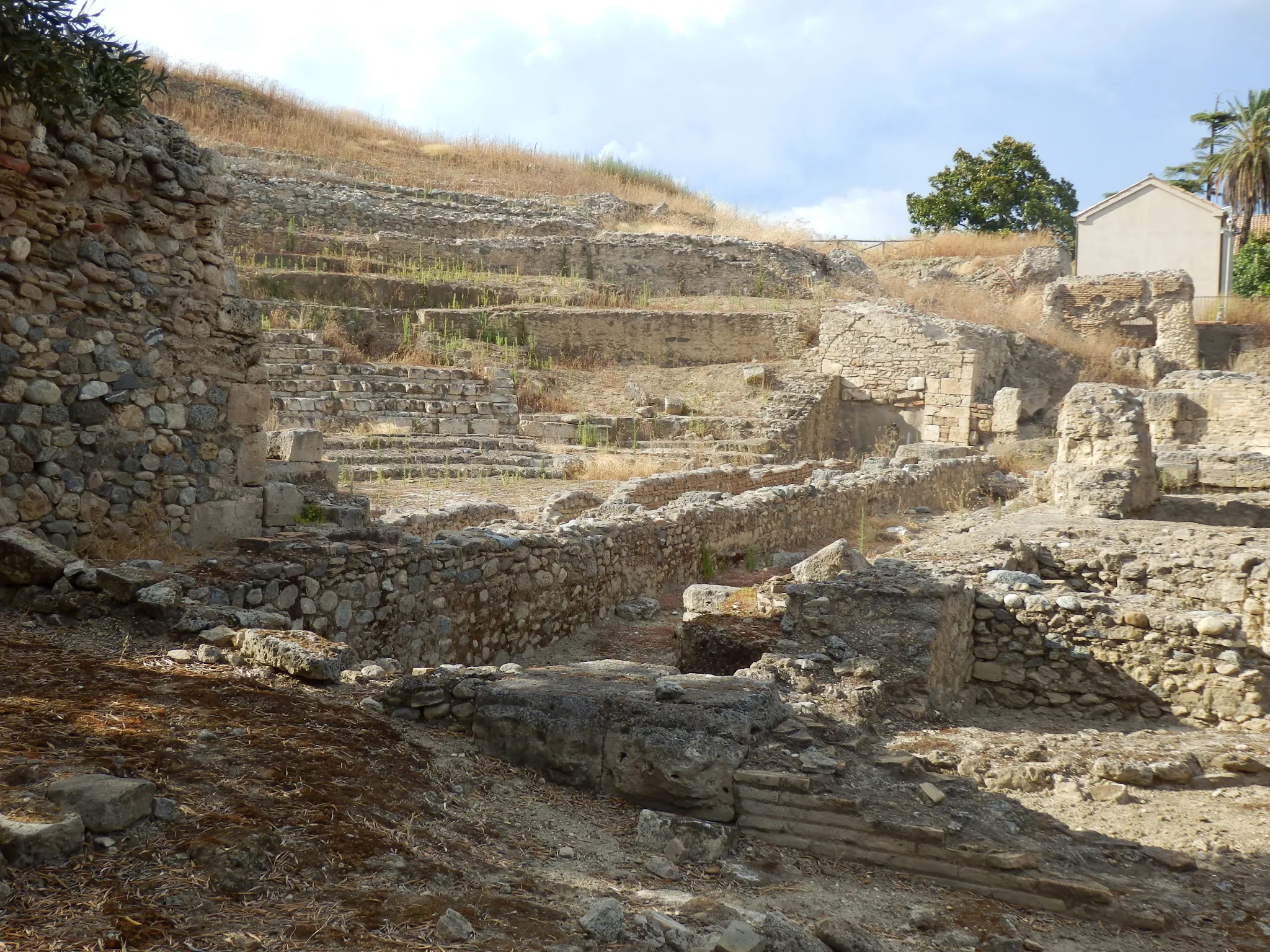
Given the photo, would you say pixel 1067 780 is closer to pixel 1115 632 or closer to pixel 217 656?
pixel 1115 632

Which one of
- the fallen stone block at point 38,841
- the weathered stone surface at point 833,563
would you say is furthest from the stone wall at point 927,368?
the fallen stone block at point 38,841

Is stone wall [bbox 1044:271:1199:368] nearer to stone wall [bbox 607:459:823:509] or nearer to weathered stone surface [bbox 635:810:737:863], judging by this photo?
stone wall [bbox 607:459:823:509]

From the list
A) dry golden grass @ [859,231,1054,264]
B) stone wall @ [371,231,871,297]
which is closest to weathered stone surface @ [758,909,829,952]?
stone wall @ [371,231,871,297]

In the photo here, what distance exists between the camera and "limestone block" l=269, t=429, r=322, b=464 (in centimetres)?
1195

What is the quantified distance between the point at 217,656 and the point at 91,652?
55 centimetres

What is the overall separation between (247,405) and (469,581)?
1.95m

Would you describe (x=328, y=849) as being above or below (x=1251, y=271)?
below

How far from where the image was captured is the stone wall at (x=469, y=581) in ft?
19.1

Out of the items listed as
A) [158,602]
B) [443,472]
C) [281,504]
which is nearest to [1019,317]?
[443,472]

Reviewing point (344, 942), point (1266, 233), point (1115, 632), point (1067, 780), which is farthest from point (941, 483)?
point (1266, 233)

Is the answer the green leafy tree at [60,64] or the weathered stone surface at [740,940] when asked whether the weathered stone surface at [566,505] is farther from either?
the weathered stone surface at [740,940]

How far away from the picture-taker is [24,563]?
16.8 feet

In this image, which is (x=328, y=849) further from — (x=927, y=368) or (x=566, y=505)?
(x=927, y=368)

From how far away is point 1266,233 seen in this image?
35.6 metres
